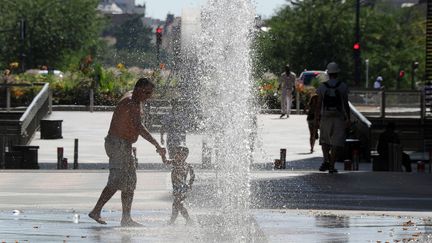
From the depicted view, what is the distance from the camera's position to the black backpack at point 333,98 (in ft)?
75.6

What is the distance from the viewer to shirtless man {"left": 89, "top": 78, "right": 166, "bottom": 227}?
15992mm

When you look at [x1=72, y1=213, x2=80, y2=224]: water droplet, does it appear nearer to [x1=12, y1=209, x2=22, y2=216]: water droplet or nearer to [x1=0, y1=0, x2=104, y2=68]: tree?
[x1=12, y1=209, x2=22, y2=216]: water droplet

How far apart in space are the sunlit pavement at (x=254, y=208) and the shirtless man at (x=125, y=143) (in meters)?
0.30

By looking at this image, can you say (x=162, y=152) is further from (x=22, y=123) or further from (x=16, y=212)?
(x=22, y=123)

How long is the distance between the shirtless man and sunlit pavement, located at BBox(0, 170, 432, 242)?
0.98 feet

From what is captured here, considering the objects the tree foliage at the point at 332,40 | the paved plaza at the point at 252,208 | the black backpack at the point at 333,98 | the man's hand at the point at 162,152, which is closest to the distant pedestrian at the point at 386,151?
the paved plaza at the point at 252,208

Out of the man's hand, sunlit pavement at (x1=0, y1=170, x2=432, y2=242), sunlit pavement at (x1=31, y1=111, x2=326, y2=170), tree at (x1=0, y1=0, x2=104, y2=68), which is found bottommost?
sunlit pavement at (x1=31, y1=111, x2=326, y2=170)

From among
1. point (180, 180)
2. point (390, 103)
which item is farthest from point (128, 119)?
point (390, 103)

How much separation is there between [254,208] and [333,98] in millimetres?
4883

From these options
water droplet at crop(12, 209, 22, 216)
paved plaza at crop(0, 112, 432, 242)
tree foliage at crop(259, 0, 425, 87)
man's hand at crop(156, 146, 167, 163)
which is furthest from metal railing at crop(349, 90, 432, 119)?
tree foliage at crop(259, 0, 425, 87)

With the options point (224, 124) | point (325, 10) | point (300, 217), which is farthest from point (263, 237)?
point (325, 10)

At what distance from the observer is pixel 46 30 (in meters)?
101

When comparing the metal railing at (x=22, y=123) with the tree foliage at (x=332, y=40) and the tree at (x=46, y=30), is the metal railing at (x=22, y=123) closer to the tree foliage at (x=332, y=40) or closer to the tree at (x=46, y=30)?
the tree foliage at (x=332, y=40)

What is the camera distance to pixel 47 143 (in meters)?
36.3
